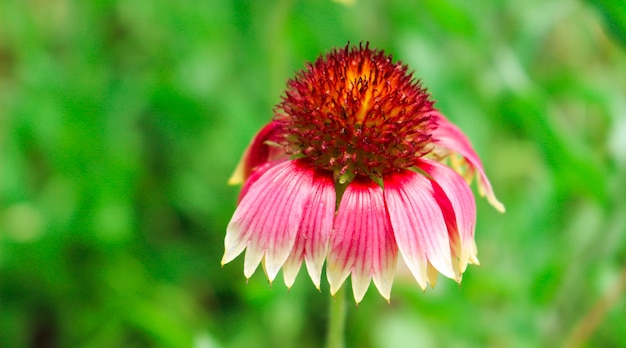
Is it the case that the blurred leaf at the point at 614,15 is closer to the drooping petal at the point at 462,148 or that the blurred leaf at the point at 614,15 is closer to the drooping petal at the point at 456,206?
the drooping petal at the point at 462,148

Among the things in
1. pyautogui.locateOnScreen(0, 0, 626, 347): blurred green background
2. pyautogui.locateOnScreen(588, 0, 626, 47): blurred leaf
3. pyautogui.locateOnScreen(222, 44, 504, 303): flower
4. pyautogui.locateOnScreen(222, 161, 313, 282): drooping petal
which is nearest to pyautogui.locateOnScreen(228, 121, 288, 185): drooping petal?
pyautogui.locateOnScreen(222, 44, 504, 303): flower

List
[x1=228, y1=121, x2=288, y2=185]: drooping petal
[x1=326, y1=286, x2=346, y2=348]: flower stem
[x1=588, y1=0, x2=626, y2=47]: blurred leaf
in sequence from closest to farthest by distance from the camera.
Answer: [x1=326, y1=286, x2=346, y2=348]: flower stem, [x1=228, y1=121, x2=288, y2=185]: drooping petal, [x1=588, y1=0, x2=626, y2=47]: blurred leaf

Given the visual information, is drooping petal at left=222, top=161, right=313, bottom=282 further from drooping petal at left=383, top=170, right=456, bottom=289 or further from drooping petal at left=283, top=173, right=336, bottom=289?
drooping petal at left=383, top=170, right=456, bottom=289

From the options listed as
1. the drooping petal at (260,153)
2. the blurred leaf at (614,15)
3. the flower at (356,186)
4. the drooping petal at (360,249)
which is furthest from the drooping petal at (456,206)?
the blurred leaf at (614,15)

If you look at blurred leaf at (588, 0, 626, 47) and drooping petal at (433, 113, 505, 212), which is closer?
drooping petal at (433, 113, 505, 212)

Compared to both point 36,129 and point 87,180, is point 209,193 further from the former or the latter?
point 36,129

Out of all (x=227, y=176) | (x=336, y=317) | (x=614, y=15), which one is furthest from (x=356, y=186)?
(x=227, y=176)
